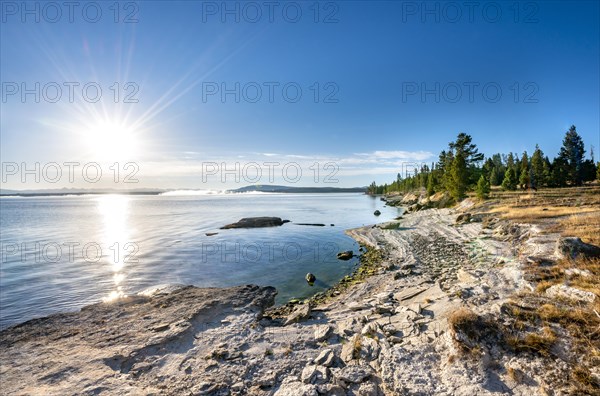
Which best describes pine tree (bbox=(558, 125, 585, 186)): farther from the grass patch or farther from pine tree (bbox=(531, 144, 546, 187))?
the grass patch

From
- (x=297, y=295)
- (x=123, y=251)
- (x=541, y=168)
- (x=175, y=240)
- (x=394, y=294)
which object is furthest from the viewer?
(x=541, y=168)

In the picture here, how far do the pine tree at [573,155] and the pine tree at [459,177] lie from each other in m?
39.2

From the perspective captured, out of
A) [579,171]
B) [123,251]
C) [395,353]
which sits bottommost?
[123,251]

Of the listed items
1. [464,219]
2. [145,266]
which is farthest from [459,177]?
[145,266]

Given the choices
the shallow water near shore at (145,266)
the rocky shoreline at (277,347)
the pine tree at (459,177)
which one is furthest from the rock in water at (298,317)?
the pine tree at (459,177)

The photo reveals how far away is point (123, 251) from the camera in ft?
107

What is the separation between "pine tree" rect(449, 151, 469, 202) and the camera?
187ft

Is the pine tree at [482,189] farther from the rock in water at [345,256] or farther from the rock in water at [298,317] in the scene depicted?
the rock in water at [298,317]

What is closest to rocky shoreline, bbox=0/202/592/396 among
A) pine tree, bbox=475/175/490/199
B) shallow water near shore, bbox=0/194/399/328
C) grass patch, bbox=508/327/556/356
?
grass patch, bbox=508/327/556/356

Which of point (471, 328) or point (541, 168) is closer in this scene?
point (471, 328)

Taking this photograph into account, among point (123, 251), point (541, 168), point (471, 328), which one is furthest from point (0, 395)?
point (541, 168)

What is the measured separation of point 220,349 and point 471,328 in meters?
8.71

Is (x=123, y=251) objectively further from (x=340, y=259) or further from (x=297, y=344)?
(x=297, y=344)

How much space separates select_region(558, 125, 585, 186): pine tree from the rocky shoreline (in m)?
81.3
